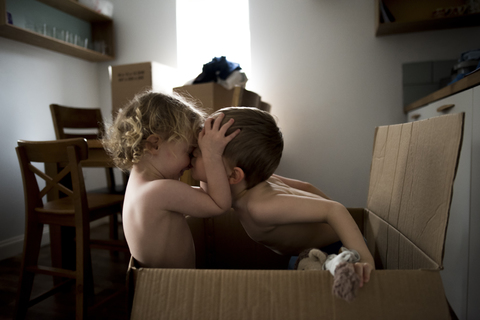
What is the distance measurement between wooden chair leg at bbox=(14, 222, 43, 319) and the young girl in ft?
2.48

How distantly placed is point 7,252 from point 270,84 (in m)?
2.14

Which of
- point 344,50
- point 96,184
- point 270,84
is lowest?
point 96,184

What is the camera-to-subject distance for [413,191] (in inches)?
24.9

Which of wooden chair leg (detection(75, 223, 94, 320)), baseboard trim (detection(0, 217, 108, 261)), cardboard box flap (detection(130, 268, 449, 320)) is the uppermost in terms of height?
cardboard box flap (detection(130, 268, 449, 320))

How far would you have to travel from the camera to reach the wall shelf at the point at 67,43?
1929 mm

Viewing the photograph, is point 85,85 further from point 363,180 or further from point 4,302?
point 363,180

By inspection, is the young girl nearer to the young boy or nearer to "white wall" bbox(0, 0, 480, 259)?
the young boy

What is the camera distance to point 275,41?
2344mm

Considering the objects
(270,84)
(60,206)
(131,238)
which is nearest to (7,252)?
(60,206)

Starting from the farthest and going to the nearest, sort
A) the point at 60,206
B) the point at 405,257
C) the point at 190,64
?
the point at 190,64 < the point at 60,206 < the point at 405,257

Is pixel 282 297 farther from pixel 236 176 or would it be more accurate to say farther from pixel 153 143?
pixel 153 143

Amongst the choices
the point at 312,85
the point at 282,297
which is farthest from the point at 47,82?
the point at 282,297

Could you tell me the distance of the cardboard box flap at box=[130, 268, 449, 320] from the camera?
430mm

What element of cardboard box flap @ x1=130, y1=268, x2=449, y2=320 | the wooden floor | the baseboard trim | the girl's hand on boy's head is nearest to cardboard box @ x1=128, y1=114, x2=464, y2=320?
cardboard box flap @ x1=130, y1=268, x2=449, y2=320
